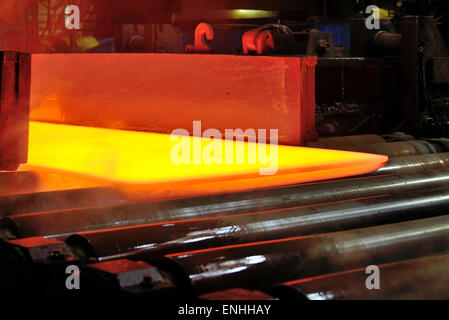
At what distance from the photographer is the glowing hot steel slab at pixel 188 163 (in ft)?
10.5

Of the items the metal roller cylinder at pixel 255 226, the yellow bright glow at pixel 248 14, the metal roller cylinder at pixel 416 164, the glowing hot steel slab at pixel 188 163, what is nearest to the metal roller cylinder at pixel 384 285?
the metal roller cylinder at pixel 255 226

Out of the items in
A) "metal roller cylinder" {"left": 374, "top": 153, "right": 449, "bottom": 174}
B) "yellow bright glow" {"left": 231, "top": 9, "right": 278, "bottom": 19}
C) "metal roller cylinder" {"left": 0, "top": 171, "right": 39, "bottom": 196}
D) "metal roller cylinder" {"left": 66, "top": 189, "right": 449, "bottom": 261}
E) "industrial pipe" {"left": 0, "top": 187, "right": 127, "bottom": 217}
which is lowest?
"metal roller cylinder" {"left": 66, "top": 189, "right": 449, "bottom": 261}

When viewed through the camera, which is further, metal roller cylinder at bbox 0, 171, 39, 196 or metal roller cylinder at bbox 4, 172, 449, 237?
metal roller cylinder at bbox 0, 171, 39, 196

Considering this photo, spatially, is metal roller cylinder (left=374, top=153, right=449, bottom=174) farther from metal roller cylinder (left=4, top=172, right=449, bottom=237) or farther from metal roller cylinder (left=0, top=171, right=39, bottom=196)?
metal roller cylinder (left=0, top=171, right=39, bottom=196)

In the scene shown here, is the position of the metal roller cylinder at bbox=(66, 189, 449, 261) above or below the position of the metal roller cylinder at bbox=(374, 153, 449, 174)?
below

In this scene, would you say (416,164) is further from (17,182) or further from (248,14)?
(248,14)

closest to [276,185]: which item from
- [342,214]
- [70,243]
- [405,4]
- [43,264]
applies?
[342,214]

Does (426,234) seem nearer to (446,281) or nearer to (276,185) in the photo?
(446,281)

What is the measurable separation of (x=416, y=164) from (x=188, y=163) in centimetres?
152

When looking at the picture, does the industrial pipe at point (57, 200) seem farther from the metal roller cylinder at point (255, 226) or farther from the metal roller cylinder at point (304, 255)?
the metal roller cylinder at point (304, 255)

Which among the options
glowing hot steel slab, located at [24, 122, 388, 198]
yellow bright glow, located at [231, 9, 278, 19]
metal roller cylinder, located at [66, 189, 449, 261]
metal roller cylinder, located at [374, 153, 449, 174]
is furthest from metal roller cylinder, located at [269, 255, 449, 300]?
yellow bright glow, located at [231, 9, 278, 19]

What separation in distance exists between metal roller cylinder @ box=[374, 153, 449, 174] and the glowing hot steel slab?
0.07 m

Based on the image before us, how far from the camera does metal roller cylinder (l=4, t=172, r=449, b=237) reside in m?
2.39
